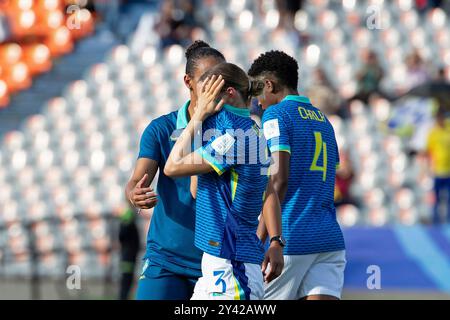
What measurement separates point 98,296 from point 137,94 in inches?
183

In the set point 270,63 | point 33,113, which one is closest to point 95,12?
point 33,113

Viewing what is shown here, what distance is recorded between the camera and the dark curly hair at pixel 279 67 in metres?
6.41

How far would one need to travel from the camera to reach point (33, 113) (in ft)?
62.4

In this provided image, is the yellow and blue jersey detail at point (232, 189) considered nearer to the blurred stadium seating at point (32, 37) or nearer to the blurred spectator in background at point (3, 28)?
the blurred stadium seating at point (32, 37)

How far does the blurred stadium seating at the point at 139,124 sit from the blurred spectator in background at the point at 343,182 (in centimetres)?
14

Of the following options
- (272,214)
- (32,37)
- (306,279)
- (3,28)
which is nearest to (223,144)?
(272,214)

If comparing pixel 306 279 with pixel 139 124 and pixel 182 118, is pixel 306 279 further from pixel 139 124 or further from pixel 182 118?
pixel 139 124

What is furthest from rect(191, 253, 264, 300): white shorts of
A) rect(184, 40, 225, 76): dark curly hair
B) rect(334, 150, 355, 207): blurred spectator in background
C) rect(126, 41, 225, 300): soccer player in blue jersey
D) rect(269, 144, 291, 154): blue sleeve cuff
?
rect(334, 150, 355, 207): blurred spectator in background

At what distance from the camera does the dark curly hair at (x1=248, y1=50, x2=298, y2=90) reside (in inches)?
253

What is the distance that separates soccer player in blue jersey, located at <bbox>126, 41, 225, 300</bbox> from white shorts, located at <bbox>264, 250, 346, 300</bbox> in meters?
0.52

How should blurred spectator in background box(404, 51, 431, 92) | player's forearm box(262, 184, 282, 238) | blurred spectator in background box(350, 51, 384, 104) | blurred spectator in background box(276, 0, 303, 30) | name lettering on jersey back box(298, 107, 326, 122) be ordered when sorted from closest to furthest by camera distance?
player's forearm box(262, 184, 282, 238)
name lettering on jersey back box(298, 107, 326, 122)
blurred spectator in background box(404, 51, 431, 92)
blurred spectator in background box(350, 51, 384, 104)
blurred spectator in background box(276, 0, 303, 30)

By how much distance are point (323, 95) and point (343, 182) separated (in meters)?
1.54

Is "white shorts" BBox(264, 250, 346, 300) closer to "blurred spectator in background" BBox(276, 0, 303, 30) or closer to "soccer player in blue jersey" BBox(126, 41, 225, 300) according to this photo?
"soccer player in blue jersey" BBox(126, 41, 225, 300)

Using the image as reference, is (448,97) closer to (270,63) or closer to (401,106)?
(401,106)
